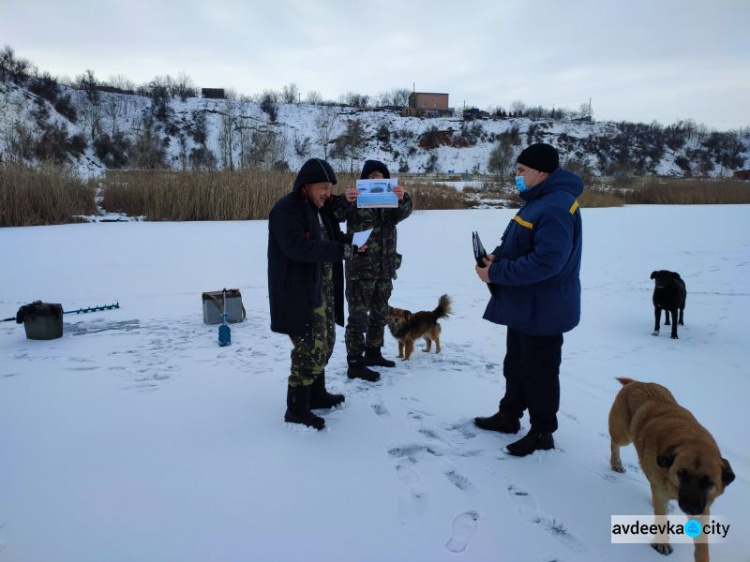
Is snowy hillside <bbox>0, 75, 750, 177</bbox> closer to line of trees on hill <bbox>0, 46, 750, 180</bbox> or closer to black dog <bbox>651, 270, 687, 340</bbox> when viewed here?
line of trees on hill <bbox>0, 46, 750, 180</bbox>

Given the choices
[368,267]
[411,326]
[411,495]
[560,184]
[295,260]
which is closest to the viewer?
[411,495]

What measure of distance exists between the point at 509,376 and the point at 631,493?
0.88m

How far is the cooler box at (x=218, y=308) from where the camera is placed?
17.7 ft

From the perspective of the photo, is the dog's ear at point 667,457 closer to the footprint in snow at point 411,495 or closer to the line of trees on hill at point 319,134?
the footprint in snow at point 411,495

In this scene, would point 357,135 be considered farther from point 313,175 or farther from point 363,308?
point 313,175

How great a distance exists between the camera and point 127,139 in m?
43.3

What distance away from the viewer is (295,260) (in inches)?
108

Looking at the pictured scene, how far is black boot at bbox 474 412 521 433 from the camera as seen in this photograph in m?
3.03

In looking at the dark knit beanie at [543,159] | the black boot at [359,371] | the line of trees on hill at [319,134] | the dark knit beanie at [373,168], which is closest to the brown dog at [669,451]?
the dark knit beanie at [543,159]

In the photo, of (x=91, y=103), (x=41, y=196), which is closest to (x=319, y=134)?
(x=91, y=103)

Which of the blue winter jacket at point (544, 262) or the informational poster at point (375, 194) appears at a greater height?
the informational poster at point (375, 194)

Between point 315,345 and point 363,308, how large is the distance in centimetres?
106

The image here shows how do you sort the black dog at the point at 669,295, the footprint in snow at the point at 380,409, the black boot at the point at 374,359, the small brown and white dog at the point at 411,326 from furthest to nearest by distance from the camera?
the black dog at the point at 669,295, the small brown and white dog at the point at 411,326, the black boot at the point at 374,359, the footprint in snow at the point at 380,409

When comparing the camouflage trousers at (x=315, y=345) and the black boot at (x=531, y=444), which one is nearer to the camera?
the black boot at (x=531, y=444)
